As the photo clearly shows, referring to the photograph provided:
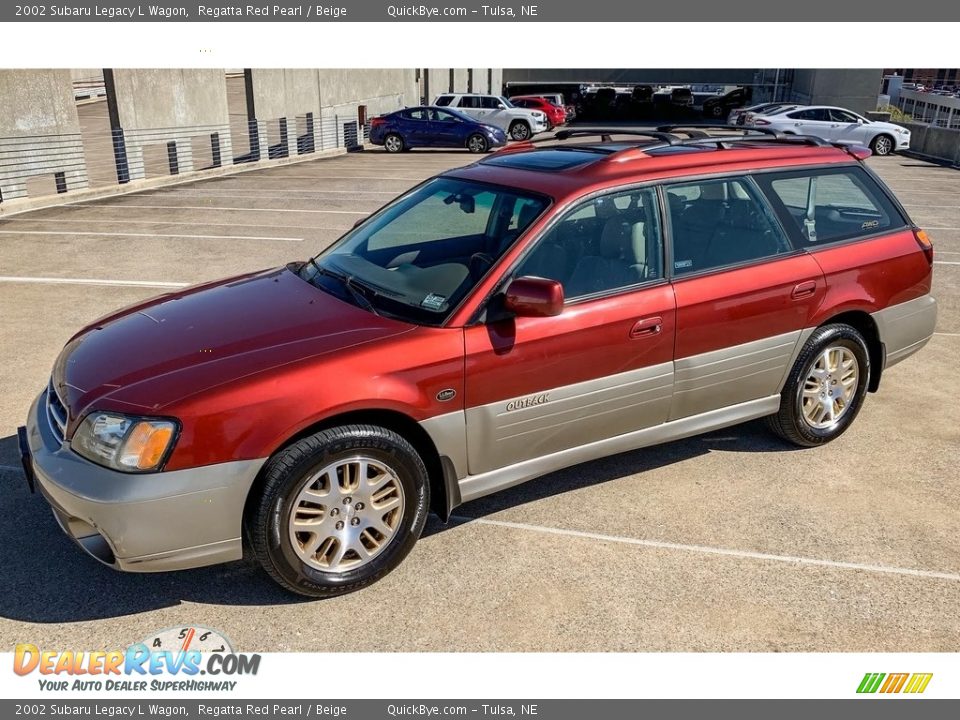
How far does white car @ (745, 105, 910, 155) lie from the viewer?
24344mm

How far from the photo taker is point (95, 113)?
40.3 meters

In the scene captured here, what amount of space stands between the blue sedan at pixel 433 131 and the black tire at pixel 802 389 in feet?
66.7

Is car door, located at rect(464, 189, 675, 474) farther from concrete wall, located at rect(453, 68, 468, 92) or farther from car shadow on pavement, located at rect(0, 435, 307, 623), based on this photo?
concrete wall, located at rect(453, 68, 468, 92)

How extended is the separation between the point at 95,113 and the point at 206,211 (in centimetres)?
3121

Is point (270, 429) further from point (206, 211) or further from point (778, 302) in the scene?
point (206, 211)

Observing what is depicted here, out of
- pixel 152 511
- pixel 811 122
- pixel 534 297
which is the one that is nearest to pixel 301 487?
pixel 152 511

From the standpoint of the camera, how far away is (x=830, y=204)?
17.4 ft

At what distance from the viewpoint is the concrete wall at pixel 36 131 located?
48.3 ft

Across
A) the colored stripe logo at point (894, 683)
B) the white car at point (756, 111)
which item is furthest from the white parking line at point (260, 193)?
the white car at point (756, 111)

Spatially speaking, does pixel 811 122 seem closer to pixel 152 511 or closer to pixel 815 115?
pixel 815 115

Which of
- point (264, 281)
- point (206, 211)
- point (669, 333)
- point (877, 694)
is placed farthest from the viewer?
point (206, 211)

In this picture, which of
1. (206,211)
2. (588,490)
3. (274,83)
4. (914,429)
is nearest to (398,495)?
(588,490)

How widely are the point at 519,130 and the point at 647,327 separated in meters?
25.2

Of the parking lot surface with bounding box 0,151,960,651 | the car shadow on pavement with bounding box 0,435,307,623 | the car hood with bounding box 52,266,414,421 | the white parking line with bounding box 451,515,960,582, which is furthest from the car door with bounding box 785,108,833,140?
the car shadow on pavement with bounding box 0,435,307,623
